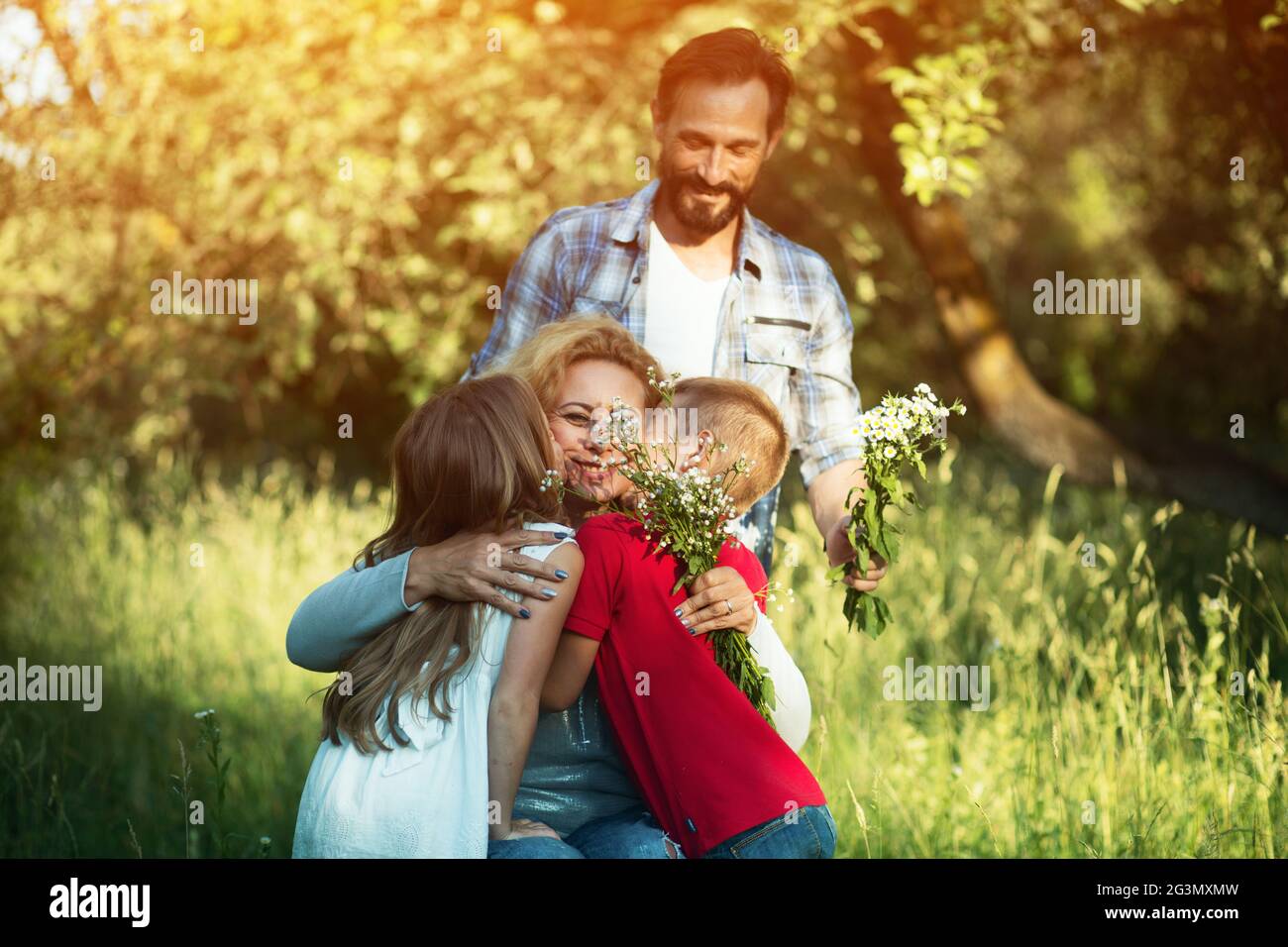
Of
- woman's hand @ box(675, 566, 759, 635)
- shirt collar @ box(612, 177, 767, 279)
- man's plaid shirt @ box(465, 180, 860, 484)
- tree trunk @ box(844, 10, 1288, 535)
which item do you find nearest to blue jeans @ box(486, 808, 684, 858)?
woman's hand @ box(675, 566, 759, 635)

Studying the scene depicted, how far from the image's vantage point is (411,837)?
258 centimetres

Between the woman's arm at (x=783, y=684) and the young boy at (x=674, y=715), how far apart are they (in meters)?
0.17

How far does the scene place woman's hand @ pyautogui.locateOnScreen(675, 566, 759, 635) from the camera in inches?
108

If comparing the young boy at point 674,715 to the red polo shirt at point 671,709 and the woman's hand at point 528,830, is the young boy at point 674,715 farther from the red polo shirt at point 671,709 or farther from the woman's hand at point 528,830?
the woman's hand at point 528,830

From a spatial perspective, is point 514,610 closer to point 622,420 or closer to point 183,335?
point 622,420

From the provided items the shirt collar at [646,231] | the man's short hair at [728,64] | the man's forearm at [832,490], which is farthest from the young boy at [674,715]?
the man's short hair at [728,64]

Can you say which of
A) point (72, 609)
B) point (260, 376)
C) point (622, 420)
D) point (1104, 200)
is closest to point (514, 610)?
point (622, 420)

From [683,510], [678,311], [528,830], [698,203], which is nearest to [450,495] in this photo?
[683,510]

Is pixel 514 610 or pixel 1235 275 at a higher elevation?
pixel 1235 275

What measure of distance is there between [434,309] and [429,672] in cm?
544

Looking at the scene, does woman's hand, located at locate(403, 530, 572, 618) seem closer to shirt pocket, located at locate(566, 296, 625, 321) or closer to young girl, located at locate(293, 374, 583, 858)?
young girl, located at locate(293, 374, 583, 858)

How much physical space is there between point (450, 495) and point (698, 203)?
4.14 ft

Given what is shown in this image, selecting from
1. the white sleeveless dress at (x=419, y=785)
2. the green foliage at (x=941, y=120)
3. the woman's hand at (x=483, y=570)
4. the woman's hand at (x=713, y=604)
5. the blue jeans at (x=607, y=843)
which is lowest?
the blue jeans at (x=607, y=843)

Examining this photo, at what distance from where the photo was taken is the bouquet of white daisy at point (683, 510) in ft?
8.76
